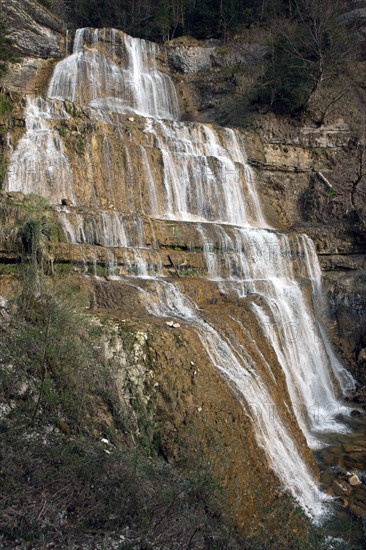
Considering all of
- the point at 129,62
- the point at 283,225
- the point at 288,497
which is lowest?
the point at 288,497

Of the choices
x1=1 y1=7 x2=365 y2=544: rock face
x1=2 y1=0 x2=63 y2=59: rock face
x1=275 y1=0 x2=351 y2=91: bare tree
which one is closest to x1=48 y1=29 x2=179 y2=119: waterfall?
x1=1 y1=7 x2=365 y2=544: rock face

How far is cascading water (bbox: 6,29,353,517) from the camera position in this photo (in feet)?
29.2

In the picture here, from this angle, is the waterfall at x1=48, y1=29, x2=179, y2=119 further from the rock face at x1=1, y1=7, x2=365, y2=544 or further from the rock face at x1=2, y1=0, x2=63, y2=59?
the rock face at x1=2, y1=0, x2=63, y2=59

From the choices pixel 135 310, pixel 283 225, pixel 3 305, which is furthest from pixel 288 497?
pixel 283 225

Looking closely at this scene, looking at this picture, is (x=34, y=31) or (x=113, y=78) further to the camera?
(x=34, y=31)

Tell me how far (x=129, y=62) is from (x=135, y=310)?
2172cm

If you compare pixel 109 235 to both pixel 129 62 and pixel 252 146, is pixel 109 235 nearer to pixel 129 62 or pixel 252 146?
pixel 252 146

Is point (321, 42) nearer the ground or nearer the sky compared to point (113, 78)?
nearer the sky

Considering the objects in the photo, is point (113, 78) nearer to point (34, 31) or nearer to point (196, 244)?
point (34, 31)

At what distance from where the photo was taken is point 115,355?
7.22 metres

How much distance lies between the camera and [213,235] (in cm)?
1434

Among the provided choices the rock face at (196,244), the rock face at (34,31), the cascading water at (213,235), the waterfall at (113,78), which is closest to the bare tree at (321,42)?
the rock face at (196,244)

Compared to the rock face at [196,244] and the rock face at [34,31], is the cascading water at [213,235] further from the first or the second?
the rock face at [34,31]

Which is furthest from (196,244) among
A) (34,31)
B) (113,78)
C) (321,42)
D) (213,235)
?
(34,31)
